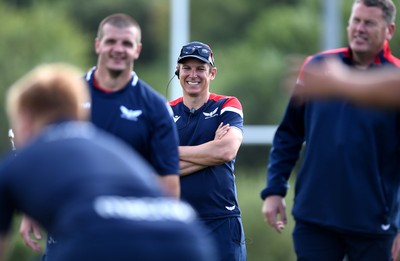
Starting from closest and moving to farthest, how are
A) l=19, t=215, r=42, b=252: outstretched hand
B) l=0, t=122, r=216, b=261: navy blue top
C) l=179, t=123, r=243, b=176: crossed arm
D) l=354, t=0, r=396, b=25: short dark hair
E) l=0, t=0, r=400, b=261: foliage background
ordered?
l=0, t=122, r=216, b=261: navy blue top → l=19, t=215, r=42, b=252: outstretched hand → l=354, t=0, r=396, b=25: short dark hair → l=179, t=123, r=243, b=176: crossed arm → l=0, t=0, r=400, b=261: foliage background

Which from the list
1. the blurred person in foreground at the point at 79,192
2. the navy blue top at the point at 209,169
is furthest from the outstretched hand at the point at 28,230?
the blurred person in foreground at the point at 79,192

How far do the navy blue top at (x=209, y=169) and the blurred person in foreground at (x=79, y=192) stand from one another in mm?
3085

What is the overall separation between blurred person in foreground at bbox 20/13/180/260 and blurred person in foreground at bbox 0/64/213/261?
6.86 ft

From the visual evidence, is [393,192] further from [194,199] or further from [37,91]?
[37,91]

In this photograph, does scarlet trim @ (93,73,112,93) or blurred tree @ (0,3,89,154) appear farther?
blurred tree @ (0,3,89,154)

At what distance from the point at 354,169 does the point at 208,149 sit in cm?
105

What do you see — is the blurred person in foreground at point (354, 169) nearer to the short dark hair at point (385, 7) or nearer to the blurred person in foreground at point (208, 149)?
the short dark hair at point (385, 7)

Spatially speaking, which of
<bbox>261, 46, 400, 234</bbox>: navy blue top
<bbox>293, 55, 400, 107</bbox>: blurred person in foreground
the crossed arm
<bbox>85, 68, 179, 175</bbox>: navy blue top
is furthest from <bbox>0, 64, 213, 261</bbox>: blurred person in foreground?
the crossed arm

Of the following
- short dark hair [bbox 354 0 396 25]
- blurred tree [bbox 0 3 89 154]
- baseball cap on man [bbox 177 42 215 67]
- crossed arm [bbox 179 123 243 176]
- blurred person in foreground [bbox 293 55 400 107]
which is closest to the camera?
blurred person in foreground [bbox 293 55 400 107]

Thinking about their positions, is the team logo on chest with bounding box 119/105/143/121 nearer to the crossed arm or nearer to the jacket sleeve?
the crossed arm

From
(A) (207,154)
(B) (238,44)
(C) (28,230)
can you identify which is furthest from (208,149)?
(B) (238,44)

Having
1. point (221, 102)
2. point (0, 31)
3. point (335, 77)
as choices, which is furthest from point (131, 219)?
point (0, 31)

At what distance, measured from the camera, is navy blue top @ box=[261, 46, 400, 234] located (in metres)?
7.10

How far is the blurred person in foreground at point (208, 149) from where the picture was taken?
751cm
